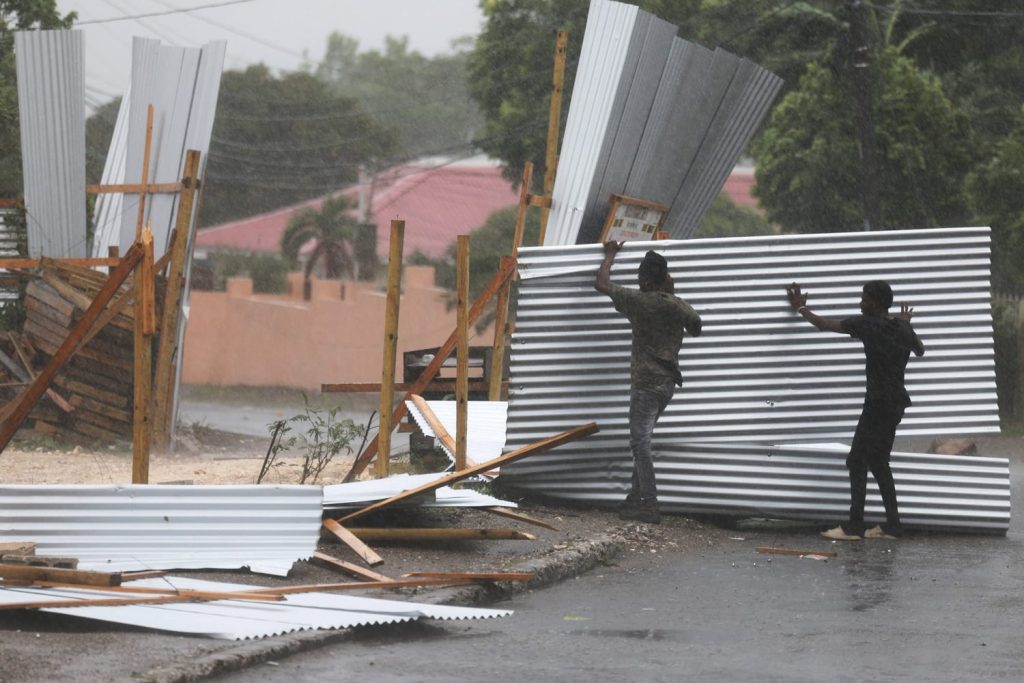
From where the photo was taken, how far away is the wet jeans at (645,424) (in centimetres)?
934

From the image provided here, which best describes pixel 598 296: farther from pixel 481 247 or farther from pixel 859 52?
pixel 481 247

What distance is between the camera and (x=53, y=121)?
55.4 feet

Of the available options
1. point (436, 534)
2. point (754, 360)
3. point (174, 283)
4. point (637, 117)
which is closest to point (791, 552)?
point (754, 360)

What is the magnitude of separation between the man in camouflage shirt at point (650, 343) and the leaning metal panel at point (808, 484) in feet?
1.42

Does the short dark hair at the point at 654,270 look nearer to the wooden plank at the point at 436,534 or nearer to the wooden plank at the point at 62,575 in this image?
the wooden plank at the point at 436,534

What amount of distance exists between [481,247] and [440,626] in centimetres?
3275

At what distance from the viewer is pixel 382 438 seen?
31.6 feet

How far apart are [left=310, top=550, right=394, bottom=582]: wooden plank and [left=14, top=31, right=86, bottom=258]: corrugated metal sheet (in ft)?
34.6

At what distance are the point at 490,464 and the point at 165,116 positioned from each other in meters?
9.17

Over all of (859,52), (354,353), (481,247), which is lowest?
(354,353)

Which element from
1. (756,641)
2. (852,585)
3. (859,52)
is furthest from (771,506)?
(859,52)

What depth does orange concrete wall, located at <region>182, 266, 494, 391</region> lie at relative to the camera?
119 feet

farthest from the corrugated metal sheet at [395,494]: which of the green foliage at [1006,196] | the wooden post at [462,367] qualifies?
the green foliage at [1006,196]

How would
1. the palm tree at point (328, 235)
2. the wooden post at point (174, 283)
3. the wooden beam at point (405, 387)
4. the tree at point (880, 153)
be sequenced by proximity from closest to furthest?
the wooden beam at point (405, 387), the wooden post at point (174, 283), the tree at point (880, 153), the palm tree at point (328, 235)
